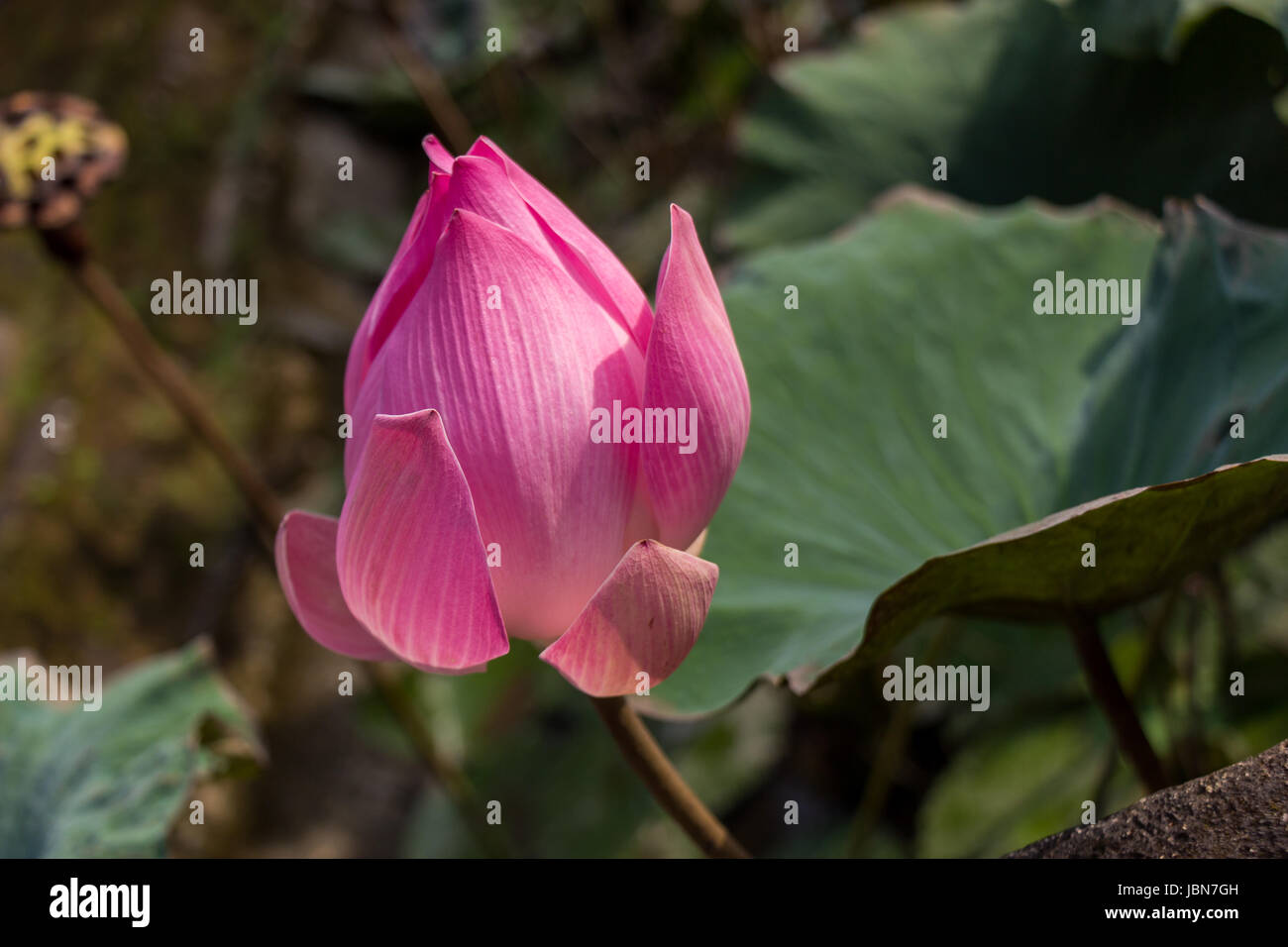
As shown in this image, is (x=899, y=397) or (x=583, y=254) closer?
(x=583, y=254)

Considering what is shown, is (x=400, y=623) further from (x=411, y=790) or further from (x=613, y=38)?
(x=613, y=38)

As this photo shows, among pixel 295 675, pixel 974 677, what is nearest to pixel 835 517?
pixel 974 677

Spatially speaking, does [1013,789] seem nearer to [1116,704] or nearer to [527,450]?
[1116,704]

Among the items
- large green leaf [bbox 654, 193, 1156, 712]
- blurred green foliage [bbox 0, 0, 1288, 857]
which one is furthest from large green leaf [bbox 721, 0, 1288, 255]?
large green leaf [bbox 654, 193, 1156, 712]

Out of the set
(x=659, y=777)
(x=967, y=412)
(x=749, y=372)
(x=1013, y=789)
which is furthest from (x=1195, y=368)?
(x=1013, y=789)

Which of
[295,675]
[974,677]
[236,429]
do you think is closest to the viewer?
[974,677]

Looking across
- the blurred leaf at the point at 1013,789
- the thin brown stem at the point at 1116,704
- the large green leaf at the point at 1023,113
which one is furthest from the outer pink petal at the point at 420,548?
the blurred leaf at the point at 1013,789
